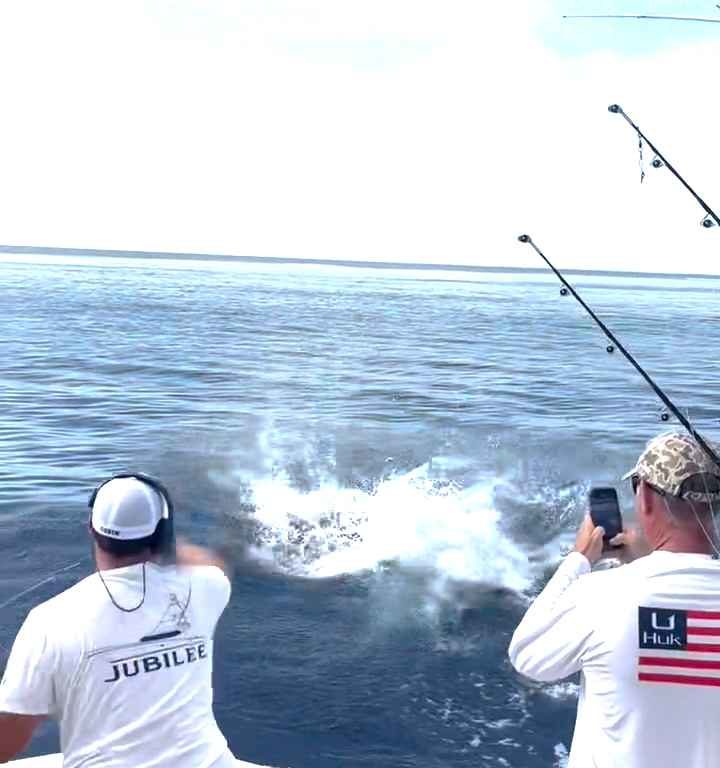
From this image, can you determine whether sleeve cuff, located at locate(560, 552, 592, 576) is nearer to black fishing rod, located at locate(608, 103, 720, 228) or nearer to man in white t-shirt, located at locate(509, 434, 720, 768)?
man in white t-shirt, located at locate(509, 434, 720, 768)

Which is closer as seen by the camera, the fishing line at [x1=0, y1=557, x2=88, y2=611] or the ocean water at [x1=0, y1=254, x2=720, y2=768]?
the ocean water at [x1=0, y1=254, x2=720, y2=768]

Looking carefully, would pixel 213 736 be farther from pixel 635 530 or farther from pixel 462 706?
pixel 462 706

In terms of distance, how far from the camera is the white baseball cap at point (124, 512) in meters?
3.03

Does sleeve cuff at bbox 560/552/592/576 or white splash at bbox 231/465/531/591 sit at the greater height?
white splash at bbox 231/465/531/591

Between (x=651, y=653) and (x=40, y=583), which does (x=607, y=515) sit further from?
(x=40, y=583)

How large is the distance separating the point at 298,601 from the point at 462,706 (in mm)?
2469

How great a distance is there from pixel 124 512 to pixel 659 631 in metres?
1.71

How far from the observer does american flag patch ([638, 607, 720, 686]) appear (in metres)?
2.70

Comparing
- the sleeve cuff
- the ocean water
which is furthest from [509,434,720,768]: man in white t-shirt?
the ocean water

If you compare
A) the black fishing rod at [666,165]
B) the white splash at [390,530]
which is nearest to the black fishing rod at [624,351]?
the black fishing rod at [666,165]

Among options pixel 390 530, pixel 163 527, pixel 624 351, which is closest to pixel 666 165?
pixel 624 351

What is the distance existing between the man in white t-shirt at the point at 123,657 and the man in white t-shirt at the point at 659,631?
1183mm

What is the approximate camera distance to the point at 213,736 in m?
3.21

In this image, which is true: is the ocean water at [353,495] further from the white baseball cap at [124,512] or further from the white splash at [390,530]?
the white baseball cap at [124,512]
